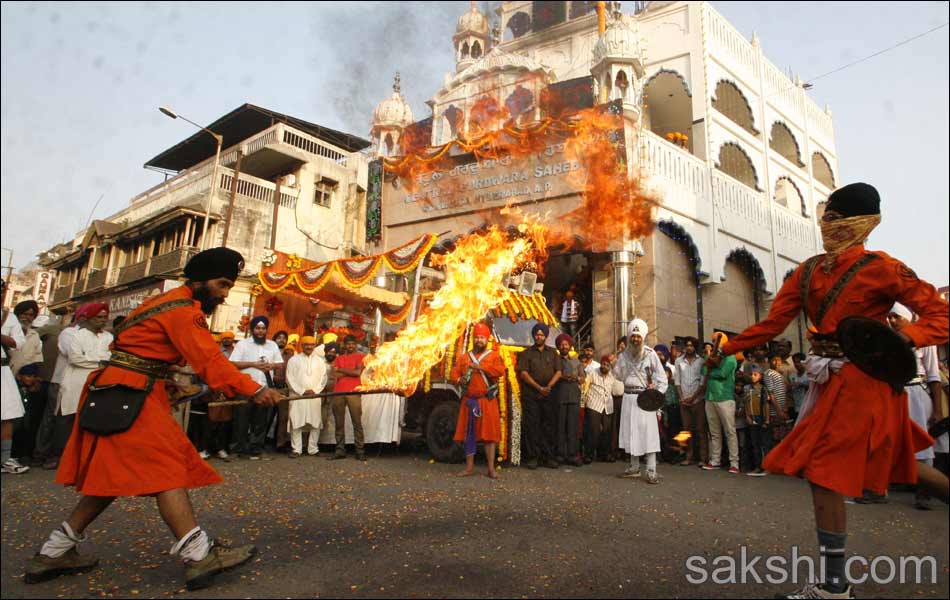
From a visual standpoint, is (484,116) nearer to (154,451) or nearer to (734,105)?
(734,105)

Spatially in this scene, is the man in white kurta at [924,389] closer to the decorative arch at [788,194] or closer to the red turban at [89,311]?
the red turban at [89,311]

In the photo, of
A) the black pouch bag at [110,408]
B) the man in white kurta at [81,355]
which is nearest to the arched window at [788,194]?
the man in white kurta at [81,355]

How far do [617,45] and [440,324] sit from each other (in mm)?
12870

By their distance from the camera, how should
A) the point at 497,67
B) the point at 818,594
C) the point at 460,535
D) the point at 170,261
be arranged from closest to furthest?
1. the point at 818,594
2. the point at 460,535
3. the point at 497,67
4. the point at 170,261

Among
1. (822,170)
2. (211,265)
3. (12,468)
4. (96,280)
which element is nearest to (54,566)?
(211,265)

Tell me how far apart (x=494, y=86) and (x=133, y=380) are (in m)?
21.8

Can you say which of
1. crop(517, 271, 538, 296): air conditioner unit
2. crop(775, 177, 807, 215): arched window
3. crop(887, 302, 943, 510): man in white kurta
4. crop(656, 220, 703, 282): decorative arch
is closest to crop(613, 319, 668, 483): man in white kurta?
crop(887, 302, 943, 510): man in white kurta

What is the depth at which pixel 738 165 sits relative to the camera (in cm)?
2250

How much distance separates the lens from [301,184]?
2481 centimetres

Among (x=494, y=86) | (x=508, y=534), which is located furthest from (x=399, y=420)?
(x=494, y=86)

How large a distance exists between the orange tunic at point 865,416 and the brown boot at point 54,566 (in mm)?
3823

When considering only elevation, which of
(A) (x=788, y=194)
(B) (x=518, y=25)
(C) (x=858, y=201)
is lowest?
(C) (x=858, y=201)

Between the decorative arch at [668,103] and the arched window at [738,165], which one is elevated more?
the decorative arch at [668,103]

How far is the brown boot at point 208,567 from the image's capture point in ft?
9.87
